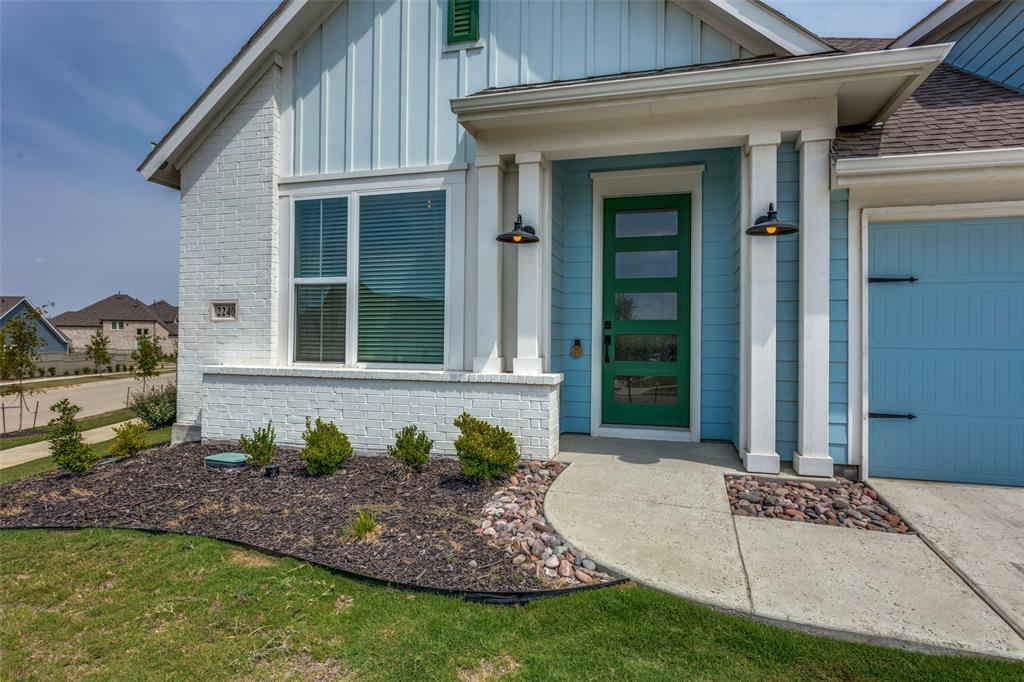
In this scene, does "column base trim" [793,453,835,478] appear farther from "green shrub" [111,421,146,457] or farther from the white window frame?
"green shrub" [111,421,146,457]

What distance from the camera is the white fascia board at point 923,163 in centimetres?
362

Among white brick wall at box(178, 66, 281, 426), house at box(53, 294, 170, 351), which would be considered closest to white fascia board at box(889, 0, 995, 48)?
white brick wall at box(178, 66, 281, 426)

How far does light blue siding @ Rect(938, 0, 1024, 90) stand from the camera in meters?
4.75

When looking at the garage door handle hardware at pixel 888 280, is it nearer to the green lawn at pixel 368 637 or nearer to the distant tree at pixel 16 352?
the green lawn at pixel 368 637

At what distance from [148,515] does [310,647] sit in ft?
7.93

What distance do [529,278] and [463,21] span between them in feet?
9.72

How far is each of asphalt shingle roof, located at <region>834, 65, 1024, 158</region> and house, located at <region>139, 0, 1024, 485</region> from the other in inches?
1.3

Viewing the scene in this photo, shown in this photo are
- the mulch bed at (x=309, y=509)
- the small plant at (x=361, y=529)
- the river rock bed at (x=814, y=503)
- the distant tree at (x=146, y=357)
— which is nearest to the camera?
the mulch bed at (x=309, y=509)

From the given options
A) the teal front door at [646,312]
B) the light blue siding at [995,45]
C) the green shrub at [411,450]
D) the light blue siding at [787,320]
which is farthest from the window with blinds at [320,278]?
the light blue siding at [995,45]

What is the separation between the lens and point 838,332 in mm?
4109

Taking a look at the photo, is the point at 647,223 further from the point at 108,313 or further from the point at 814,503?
the point at 108,313

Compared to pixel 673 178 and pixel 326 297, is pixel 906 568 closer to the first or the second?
pixel 673 178

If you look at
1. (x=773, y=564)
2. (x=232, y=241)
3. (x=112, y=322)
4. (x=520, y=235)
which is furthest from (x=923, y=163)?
(x=112, y=322)

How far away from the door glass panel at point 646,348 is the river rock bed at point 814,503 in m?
1.71
